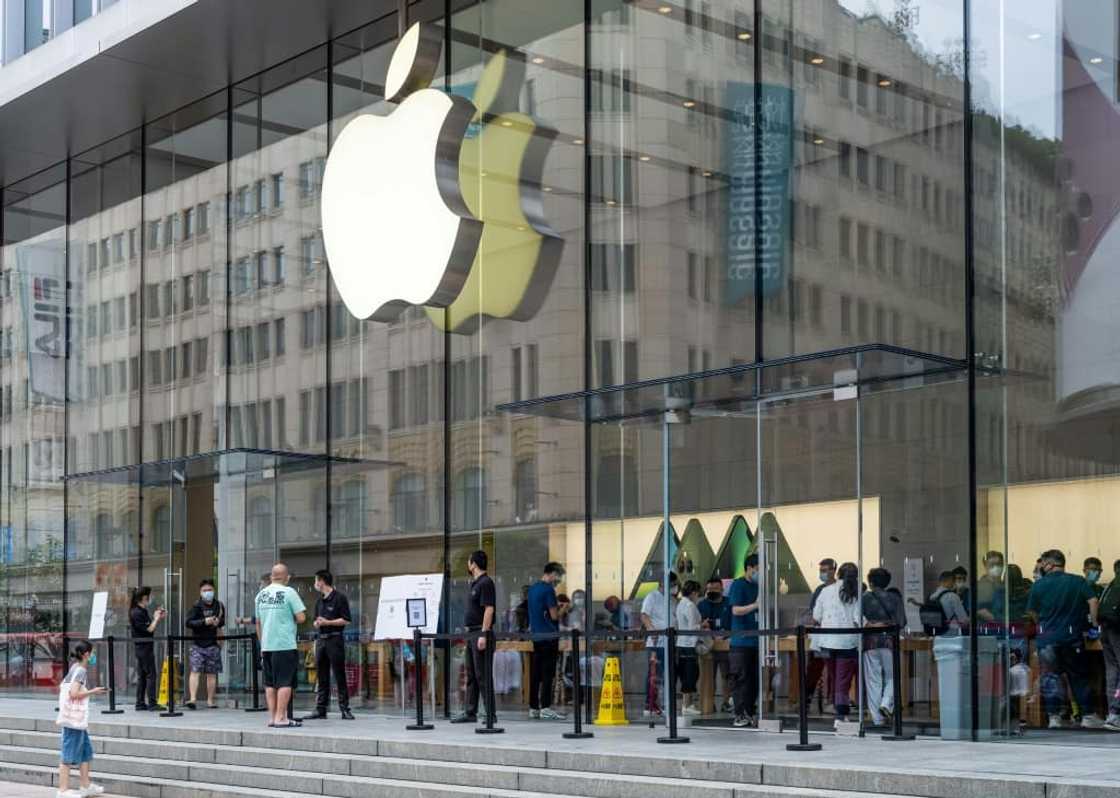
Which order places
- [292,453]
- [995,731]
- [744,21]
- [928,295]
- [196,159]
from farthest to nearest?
[196,159], [292,453], [744,21], [928,295], [995,731]

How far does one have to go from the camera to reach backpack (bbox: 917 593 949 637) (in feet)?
47.4

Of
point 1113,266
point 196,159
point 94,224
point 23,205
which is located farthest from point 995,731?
point 23,205

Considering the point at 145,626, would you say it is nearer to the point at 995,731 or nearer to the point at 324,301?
the point at 324,301

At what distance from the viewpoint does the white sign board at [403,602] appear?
17.7 metres

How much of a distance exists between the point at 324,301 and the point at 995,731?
462 inches

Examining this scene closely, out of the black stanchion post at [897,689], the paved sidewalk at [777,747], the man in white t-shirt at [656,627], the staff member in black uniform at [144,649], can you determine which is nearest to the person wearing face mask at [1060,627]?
the paved sidewalk at [777,747]

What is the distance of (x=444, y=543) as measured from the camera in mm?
20000

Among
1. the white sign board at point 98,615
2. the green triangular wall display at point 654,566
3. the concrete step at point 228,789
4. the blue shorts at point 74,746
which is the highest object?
the green triangular wall display at point 654,566

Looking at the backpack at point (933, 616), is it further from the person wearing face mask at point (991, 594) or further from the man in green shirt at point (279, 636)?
the man in green shirt at point (279, 636)

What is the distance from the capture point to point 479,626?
1641 centimetres

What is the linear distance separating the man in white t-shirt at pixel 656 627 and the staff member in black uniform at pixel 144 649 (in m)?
6.63

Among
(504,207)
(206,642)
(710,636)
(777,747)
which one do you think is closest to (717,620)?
(710,636)

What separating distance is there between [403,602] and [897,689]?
6.16 meters

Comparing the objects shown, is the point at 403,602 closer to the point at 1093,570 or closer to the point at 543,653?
the point at 543,653
